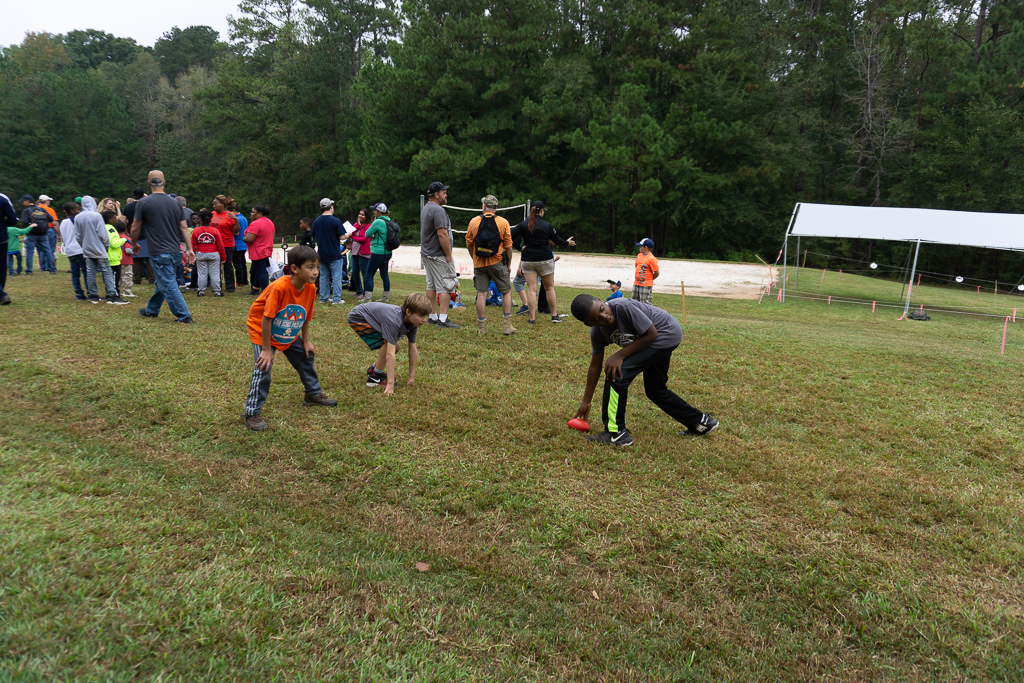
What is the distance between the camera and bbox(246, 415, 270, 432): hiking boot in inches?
210

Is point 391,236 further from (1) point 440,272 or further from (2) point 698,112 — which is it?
(2) point 698,112

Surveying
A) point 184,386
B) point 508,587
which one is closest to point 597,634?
point 508,587

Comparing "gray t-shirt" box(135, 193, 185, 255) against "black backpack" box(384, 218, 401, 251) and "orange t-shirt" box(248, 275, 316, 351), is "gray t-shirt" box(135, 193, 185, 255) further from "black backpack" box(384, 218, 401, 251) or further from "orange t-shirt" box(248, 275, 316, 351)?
"orange t-shirt" box(248, 275, 316, 351)

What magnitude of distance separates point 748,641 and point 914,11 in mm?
45255

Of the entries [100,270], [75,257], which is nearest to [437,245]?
[100,270]

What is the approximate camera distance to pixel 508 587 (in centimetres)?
356

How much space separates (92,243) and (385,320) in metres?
6.93

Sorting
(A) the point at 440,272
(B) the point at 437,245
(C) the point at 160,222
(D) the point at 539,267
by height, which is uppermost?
(C) the point at 160,222

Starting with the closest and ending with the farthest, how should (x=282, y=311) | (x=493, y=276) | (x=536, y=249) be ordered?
(x=282, y=311) → (x=493, y=276) → (x=536, y=249)

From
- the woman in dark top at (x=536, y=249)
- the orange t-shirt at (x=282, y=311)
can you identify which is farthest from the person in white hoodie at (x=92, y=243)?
the orange t-shirt at (x=282, y=311)

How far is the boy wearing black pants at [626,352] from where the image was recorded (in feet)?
16.2

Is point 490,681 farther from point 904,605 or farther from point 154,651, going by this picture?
point 904,605

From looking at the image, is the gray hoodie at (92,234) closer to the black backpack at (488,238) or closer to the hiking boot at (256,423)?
the black backpack at (488,238)

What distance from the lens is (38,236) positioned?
1452 cm
